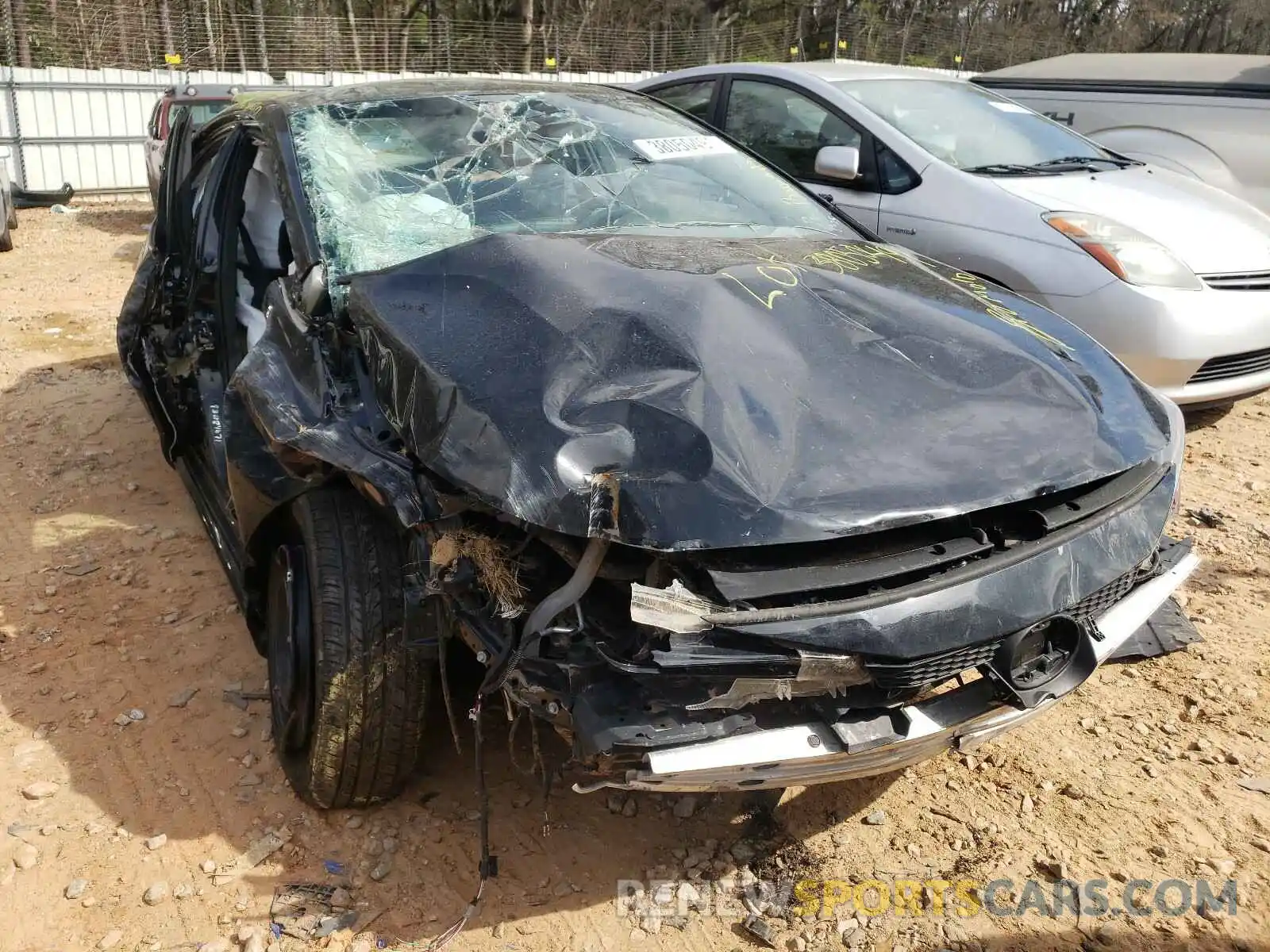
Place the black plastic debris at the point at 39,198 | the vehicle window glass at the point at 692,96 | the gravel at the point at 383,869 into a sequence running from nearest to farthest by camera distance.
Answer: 1. the gravel at the point at 383,869
2. the vehicle window glass at the point at 692,96
3. the black plastic debris at the point at 39,198

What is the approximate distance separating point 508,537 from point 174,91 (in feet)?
34.2

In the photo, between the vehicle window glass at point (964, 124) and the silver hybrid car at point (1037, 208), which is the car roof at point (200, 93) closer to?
the silver hybrid car at point (1037, 208)

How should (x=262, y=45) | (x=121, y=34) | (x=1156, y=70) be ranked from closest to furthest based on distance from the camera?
(x=1156, y=70) → (x=121, y=34) → (x=262, y=45)

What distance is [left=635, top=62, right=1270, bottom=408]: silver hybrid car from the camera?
4.32 metres

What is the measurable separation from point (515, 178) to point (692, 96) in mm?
3511

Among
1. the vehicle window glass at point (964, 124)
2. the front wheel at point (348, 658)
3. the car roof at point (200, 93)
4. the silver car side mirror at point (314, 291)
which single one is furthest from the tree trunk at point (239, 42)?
the front wheel at point (348, 658)

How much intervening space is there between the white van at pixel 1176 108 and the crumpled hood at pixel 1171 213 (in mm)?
1649

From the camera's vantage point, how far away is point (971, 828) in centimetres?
245

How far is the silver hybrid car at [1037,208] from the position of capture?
4.32 m

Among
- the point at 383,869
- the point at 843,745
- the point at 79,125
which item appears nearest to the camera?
the point at 843,745

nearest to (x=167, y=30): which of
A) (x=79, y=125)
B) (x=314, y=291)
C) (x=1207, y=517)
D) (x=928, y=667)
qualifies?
(x=79, y=125)

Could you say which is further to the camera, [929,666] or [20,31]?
[20,31]

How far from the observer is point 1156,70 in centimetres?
704

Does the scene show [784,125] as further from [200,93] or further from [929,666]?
[200,93]
